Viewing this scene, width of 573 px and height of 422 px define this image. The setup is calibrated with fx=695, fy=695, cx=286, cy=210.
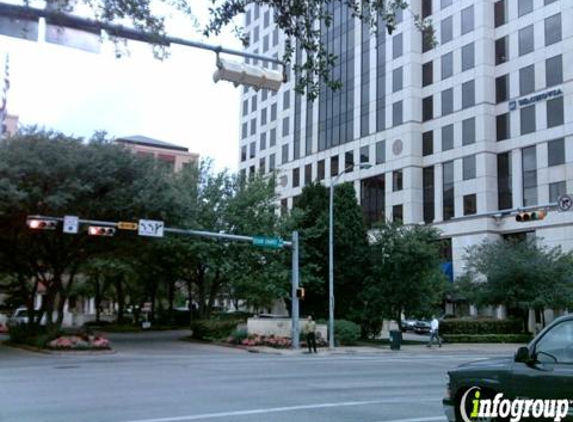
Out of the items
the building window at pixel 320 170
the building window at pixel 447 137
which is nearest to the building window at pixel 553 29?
the building window at pixel 447 137

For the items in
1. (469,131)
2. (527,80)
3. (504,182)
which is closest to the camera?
(527,80)

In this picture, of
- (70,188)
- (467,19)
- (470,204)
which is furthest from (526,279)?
(70,188)

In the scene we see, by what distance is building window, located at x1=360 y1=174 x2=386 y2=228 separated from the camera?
6494 centimetres

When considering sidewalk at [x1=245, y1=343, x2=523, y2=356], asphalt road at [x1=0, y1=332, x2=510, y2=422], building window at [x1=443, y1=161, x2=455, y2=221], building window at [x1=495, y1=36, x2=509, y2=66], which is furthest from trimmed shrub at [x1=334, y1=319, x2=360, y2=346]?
building window at [x1=495, y1=36, x2=509, y2=66]

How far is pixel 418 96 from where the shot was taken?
62.5 meters

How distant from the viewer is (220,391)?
1472 centimetres

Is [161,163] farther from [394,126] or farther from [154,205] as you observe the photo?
[394,126]

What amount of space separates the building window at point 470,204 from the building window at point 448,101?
25.7ft

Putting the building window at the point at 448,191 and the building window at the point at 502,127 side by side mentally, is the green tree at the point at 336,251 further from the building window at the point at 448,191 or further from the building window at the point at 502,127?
the building window at the point at 502,127

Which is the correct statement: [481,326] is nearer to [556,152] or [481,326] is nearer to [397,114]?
[556,152]

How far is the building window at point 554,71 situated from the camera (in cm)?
5200

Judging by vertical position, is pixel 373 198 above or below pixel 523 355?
above

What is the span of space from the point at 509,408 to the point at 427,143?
5566 cm

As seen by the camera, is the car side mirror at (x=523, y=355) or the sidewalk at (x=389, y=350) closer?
the car side mirror at (x=523, y=355)
